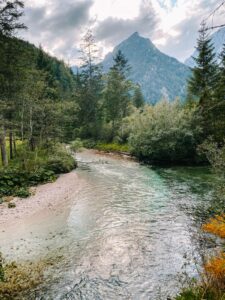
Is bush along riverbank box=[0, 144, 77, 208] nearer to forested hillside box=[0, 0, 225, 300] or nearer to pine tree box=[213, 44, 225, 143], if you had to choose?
forested hillside box=[0, 0, 225, 300]

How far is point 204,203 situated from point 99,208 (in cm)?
565

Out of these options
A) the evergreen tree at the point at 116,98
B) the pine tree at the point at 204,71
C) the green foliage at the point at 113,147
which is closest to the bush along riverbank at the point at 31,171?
the green foliage at the point at 113,147

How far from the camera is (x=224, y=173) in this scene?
11172 millimetres

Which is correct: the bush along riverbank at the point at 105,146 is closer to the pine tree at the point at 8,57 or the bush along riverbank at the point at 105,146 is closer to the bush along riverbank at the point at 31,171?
the bush along riverbank at the point at 31,171

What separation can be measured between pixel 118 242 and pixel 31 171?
37.1ft

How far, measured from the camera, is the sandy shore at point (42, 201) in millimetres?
12367

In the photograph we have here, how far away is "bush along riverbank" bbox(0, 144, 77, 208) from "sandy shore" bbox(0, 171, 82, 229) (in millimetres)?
542

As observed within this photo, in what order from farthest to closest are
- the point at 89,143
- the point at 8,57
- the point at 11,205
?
the point at 89,143, the point at 8,57, the point at 11,205

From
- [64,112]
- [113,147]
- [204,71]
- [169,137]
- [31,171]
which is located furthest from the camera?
[113,147]

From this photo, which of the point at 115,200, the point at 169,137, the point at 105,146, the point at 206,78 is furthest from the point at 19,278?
the point at 105,146

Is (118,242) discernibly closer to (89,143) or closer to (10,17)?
(10,17)

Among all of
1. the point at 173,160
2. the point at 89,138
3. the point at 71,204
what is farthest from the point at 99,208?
the point at 89,138

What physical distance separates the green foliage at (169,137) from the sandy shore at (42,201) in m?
10.9

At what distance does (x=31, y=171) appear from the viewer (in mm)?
19281
